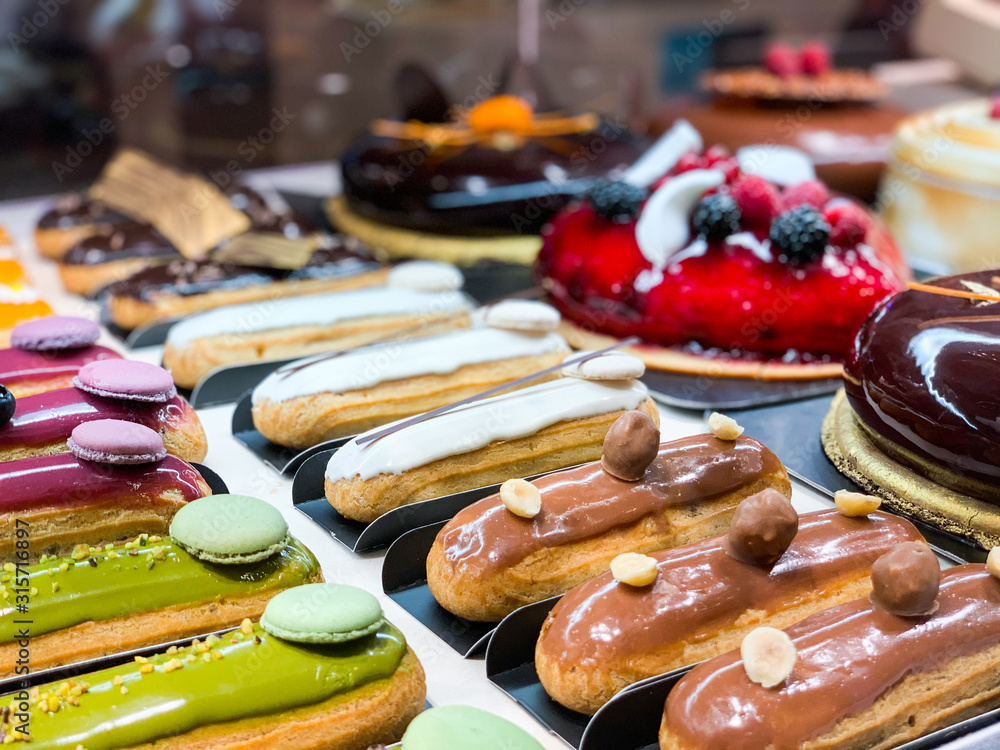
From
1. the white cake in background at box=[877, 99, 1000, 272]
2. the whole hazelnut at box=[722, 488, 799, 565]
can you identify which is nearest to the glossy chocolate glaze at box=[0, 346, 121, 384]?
the whole hazelnut at box=[722, 488, 799, 565]

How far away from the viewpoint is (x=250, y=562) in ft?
4.67

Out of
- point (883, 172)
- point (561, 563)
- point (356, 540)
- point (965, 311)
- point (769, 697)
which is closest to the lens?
point (769, 697)

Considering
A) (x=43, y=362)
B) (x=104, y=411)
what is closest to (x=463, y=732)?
(x=104, y=411)

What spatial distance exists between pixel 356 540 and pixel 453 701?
0.41m

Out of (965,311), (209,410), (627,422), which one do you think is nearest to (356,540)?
(627,422)

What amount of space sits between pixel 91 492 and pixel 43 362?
551 mm

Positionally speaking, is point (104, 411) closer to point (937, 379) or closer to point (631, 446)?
point (631, 446)

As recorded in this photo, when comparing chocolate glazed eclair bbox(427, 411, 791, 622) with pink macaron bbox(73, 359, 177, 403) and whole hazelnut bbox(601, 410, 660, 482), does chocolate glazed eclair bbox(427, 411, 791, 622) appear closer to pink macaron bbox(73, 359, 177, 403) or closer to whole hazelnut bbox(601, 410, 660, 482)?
whole hazelnut bbox(601, 410, 660, 482)

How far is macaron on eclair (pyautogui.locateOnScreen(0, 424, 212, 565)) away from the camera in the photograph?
4.90 feet

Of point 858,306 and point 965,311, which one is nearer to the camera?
point 965,311

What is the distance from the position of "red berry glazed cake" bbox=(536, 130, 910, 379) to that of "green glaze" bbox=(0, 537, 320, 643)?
4.09 feet

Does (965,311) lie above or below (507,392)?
above

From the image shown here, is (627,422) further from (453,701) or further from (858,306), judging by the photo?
(858,306)

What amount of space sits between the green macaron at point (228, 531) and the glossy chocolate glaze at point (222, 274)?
46.6 inches
